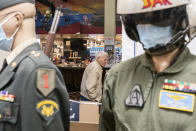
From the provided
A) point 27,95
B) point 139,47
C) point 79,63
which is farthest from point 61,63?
point 27,95

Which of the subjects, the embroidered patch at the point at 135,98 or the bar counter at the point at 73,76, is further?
the bar counter at the point at 73,76

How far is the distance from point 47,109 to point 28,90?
0.13 meters

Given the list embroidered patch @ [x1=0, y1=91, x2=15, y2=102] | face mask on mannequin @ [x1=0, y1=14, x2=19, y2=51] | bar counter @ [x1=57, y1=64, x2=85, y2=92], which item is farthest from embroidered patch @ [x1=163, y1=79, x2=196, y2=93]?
bar counter @ [x1=57, y1=64, x2=85, y2=92]

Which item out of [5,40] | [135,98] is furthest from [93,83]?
[135,98]

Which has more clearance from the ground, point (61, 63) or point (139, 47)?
point (61, 63)

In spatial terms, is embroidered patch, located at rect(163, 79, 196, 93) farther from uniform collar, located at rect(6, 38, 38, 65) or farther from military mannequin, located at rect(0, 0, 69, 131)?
uniform collar, located at rect(6, 38, 38, 65)

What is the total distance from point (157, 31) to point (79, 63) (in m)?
7.92

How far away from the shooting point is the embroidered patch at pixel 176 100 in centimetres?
85

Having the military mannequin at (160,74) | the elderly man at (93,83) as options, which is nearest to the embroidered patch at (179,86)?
the military mannequin at (160,74)

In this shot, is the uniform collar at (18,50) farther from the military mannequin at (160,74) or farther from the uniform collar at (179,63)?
the uniform collar at (179,63)

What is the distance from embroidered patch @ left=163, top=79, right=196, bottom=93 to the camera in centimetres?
86

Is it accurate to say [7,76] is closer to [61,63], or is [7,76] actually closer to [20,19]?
[20,19]

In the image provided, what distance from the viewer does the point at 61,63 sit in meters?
8.95

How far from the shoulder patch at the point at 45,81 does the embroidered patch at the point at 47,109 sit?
0.14 feet
